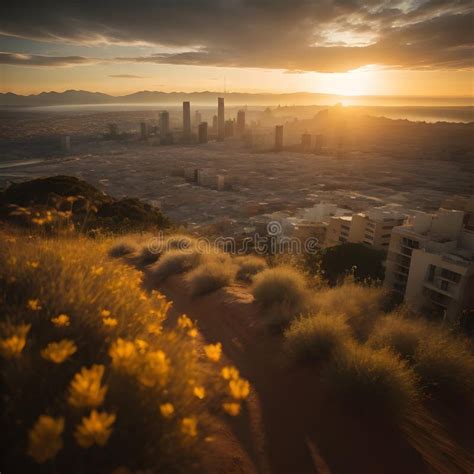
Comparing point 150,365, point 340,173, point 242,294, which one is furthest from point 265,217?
point 340,173

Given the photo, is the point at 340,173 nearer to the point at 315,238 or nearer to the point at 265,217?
the point at 265,217

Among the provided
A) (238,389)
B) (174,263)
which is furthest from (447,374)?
(174,263)

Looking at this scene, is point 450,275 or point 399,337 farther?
point 450,275

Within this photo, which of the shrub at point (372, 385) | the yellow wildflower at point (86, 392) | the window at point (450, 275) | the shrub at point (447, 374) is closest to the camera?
the yellow wildflower at point (86, 392)

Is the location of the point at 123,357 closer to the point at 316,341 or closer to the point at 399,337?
the point at 316,341

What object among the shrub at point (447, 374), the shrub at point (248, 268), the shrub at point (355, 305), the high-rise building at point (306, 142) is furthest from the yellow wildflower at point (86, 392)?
the high-rise building at point (306, 142)

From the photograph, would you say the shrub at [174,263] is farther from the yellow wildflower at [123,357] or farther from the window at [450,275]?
the window at [450,275]
